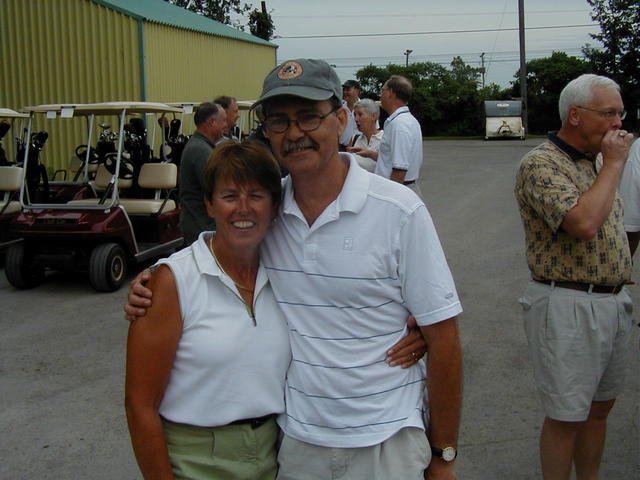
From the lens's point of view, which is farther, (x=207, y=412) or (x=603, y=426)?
(x=603, y=426)

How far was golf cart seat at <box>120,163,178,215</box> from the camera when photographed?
885 centimetres

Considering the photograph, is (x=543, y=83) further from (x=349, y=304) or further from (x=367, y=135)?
(x=349, y=304)

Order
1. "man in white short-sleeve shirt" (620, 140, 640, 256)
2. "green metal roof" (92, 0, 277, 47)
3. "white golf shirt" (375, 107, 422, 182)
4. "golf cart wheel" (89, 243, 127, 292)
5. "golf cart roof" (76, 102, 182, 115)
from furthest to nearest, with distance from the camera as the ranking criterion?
"green metal roof" (92, 0, 277, 47)
"golf cart roof" (76, 102, 182, 115)
"golf cart wheel" (89, 243, 127, 292)
"white golf shirt" (375, 107, 422, 182)
"man in white short-sleeve shirt" (620, 140, 640, 256)

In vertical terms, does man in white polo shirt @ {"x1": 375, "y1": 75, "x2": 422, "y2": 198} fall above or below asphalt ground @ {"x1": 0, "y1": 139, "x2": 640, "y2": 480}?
above

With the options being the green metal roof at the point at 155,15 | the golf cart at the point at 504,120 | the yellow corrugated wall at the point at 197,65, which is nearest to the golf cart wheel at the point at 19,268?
the yellow corrugated wall at the point at 197,65

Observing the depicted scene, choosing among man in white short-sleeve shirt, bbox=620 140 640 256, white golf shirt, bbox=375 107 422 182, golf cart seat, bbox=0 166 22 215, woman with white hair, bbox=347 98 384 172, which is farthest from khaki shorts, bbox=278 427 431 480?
golf cart seat, bbox=0 166 22 215

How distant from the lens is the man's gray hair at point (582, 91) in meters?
3.00

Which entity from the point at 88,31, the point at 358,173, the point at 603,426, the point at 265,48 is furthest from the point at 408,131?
the point at 265,48

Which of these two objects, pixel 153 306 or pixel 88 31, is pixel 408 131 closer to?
pixel 153 306

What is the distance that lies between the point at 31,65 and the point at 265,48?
10.4 m

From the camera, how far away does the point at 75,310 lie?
23.7ft

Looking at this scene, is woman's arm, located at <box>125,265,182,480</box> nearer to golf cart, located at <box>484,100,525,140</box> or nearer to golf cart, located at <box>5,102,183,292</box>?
golf cart, located at <box>5,102,183,292</box>

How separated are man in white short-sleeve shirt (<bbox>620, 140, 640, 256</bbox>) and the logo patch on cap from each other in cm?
230

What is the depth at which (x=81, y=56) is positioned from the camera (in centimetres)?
1509
